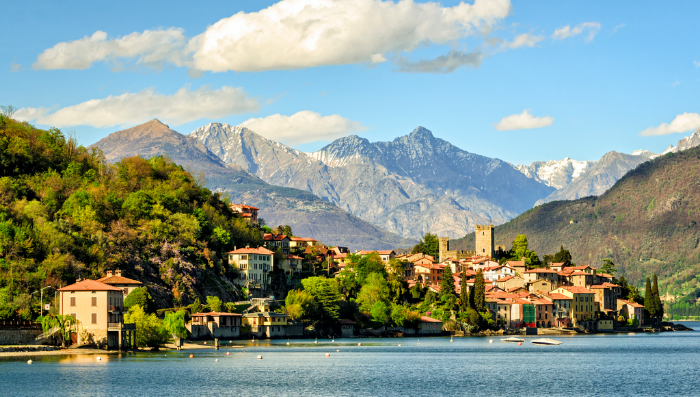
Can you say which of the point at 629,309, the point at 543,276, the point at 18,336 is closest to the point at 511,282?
the point at 543,276

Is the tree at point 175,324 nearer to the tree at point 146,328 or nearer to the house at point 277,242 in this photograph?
the tree at point 146,328

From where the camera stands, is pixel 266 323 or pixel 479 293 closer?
pixel 266 323

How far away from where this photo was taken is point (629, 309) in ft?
636

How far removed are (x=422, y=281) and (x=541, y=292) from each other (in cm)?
2528

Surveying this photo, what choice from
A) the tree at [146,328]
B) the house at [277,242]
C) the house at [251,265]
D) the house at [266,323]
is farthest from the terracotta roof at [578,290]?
the tree at [146,328]

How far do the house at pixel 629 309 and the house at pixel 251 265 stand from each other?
8590 cm

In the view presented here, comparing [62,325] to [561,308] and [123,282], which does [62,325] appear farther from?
[561,308]

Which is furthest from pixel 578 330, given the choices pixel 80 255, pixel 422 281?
pixel 80 255

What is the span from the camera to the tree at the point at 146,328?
103 m

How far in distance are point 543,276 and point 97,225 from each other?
101418mm

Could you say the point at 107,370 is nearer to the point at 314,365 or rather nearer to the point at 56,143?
the point at 314,365

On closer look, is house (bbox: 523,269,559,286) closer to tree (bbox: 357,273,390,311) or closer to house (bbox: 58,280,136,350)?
tree (bbox: 357,273,390,311)

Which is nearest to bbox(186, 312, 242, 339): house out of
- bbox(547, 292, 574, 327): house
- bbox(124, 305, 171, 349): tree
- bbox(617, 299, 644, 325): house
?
bbox(124, 305, 171, 349): tree

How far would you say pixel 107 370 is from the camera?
264ft
